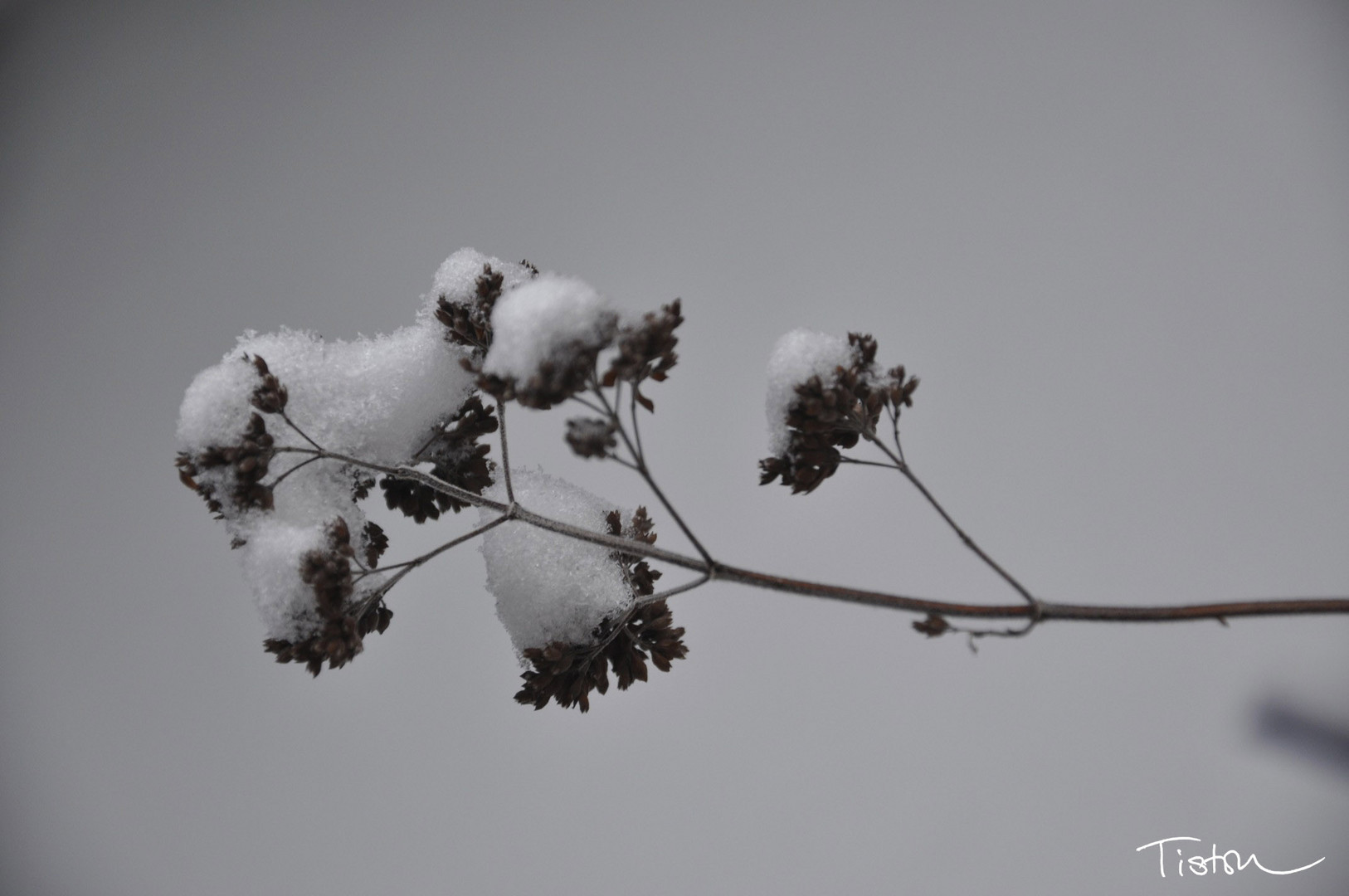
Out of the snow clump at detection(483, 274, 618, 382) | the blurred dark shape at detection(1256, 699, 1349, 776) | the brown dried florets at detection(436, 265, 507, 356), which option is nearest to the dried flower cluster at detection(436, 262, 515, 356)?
the brown dried florets at detection(436, 265, 507, 356)

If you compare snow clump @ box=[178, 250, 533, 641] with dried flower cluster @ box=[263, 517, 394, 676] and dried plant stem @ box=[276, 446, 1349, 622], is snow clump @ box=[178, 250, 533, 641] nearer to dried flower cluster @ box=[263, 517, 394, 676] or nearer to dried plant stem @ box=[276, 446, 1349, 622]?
dried flower cluster @ box=[263, 517, 394, 676]

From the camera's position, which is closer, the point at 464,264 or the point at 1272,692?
the point at 464,264

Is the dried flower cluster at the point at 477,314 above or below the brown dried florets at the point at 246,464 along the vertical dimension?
above

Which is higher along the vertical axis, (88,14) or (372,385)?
(88,14)

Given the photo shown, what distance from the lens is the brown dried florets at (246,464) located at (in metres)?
0.62

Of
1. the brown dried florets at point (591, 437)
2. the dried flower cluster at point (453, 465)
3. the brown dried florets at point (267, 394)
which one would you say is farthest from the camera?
the dried flower cluster at point (453, 465)

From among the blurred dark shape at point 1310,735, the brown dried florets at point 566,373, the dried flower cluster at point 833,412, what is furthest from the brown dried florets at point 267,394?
the blurred dark shape at point 1310,735

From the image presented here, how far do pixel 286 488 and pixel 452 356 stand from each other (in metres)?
0.19

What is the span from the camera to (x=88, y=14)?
135cm

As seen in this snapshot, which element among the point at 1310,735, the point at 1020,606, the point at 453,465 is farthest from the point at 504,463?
the point at 1310,735

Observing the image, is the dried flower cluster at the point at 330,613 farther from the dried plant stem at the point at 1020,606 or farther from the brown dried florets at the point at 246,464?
the dried plant stem at the point at 1020,606

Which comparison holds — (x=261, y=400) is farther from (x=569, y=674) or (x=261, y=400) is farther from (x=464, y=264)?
(x=569, y=674)

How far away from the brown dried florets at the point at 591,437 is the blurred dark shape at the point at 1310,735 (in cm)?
76

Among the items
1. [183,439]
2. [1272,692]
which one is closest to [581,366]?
[183,439]
